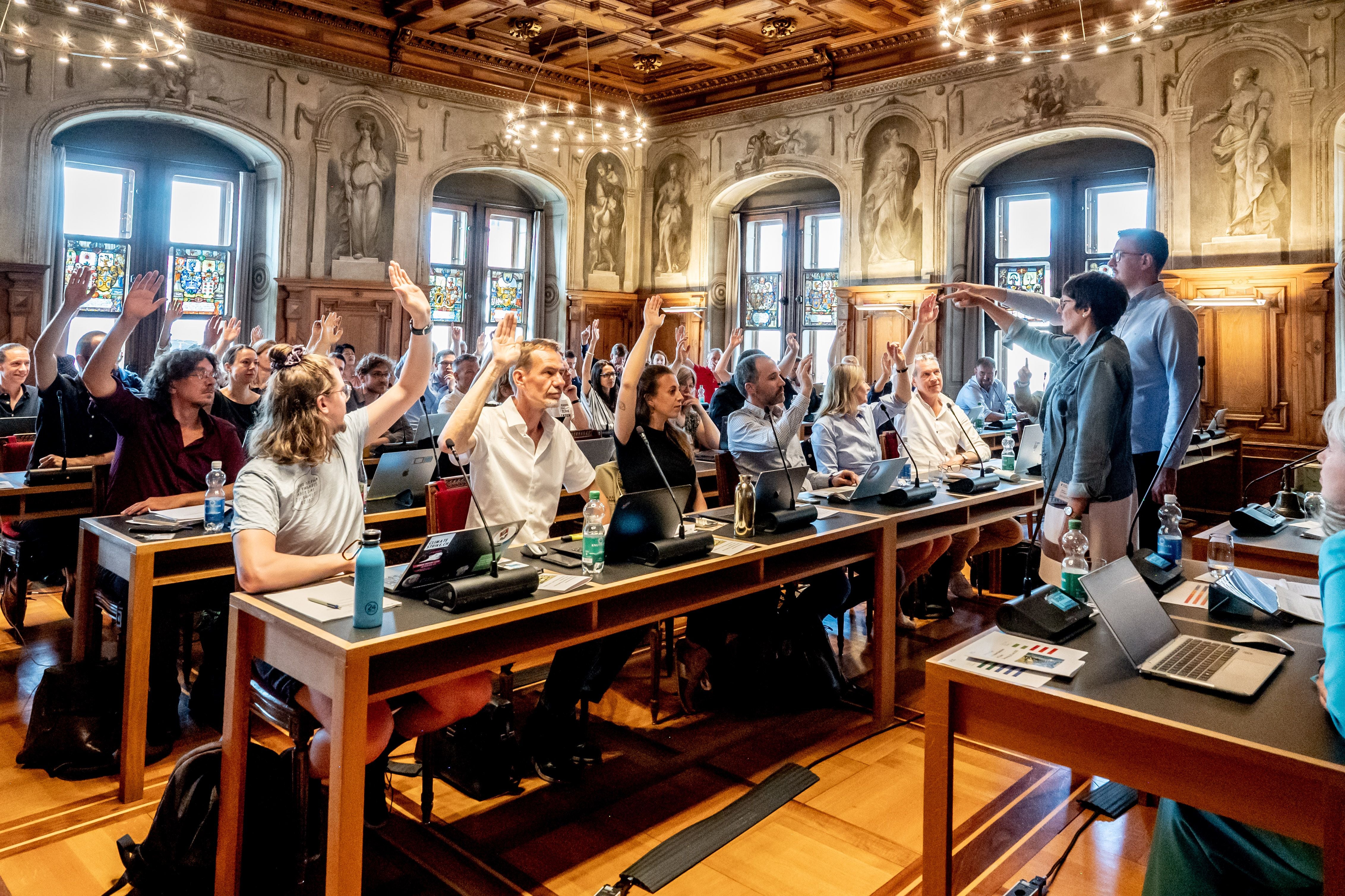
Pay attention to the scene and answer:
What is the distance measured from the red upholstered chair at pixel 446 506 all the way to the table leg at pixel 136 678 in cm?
84

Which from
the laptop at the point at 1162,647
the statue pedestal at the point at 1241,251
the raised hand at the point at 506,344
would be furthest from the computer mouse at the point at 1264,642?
the statue pedestal at the point at 1241,251

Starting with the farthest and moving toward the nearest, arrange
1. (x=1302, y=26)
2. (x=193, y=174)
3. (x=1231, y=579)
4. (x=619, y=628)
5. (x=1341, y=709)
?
(x=193, y=174) → (x=1302, y=26) → (x=619, y=628) → (x=1231, y=579) → (x=1341, y=709)

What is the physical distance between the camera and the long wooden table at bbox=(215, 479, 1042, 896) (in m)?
1.91


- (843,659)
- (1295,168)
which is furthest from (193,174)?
(1295,168)

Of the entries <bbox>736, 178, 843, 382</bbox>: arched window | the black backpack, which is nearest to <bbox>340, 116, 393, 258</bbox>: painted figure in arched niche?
<bbox>736, 178, 843, 382</bbox>: arched window

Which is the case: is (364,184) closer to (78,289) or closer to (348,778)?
(78,289)

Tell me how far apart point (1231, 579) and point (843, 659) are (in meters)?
2.07

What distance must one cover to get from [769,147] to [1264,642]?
31.5ft

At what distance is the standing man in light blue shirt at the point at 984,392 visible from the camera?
28.6 ft

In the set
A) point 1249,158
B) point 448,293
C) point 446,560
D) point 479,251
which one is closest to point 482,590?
point 446,560

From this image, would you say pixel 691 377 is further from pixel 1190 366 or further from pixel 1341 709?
pixel 1341 709

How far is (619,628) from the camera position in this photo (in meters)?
2.48

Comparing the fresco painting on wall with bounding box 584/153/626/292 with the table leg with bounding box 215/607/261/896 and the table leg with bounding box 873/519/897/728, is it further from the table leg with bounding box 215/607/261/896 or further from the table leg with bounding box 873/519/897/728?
the table leg with bounding box 215/607/261/896

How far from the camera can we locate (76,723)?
115 inches
